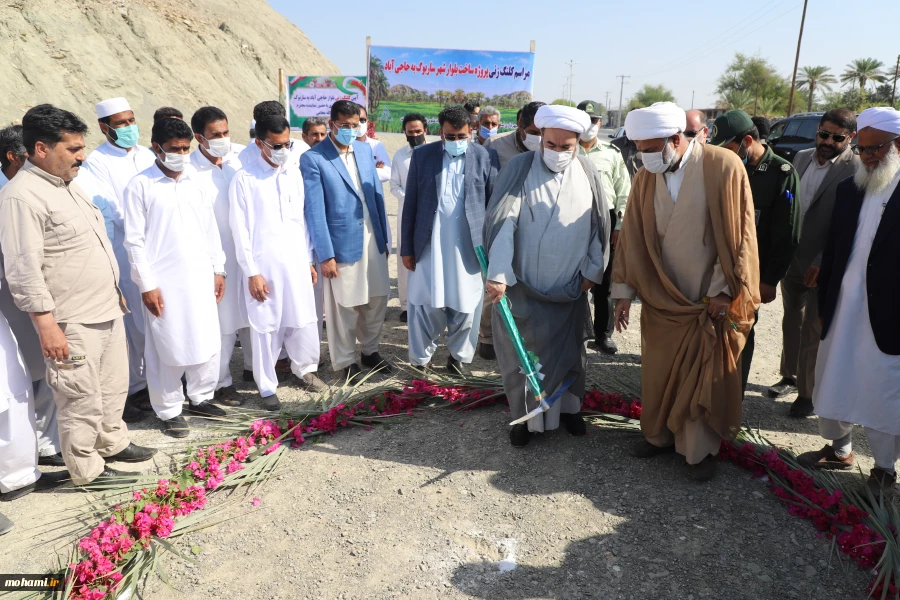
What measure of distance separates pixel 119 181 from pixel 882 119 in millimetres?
4392

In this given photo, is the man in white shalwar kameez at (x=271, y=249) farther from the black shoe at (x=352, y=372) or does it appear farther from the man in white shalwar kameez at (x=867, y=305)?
the man in white shalwar kameez at (x=867, y=305)

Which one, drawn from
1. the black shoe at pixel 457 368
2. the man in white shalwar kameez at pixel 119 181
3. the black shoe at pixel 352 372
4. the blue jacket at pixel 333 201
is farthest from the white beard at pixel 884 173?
the man in white shalwar kameez at pixel 119 181

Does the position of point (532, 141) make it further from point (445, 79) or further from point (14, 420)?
point (445, 79)

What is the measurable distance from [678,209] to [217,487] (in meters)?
2.74

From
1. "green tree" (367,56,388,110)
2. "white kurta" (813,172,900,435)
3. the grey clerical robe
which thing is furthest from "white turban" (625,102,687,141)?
"green tree" (367,56,388,110)

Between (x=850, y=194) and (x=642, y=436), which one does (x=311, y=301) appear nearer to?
(x=642, y=436)

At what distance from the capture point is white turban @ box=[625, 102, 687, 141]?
3.02 m

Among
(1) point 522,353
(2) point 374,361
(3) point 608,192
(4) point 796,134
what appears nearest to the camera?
(1) point 522,353

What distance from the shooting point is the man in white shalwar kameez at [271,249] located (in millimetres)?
4133

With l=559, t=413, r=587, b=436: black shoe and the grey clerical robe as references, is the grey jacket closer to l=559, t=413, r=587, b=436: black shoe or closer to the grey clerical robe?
the grey clerical robe

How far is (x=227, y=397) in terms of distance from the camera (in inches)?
176

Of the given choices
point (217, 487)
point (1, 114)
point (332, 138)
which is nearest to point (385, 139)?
point (1, 114)

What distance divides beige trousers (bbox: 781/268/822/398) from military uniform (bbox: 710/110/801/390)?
0.47 metres

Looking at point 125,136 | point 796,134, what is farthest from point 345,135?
point 796,134
